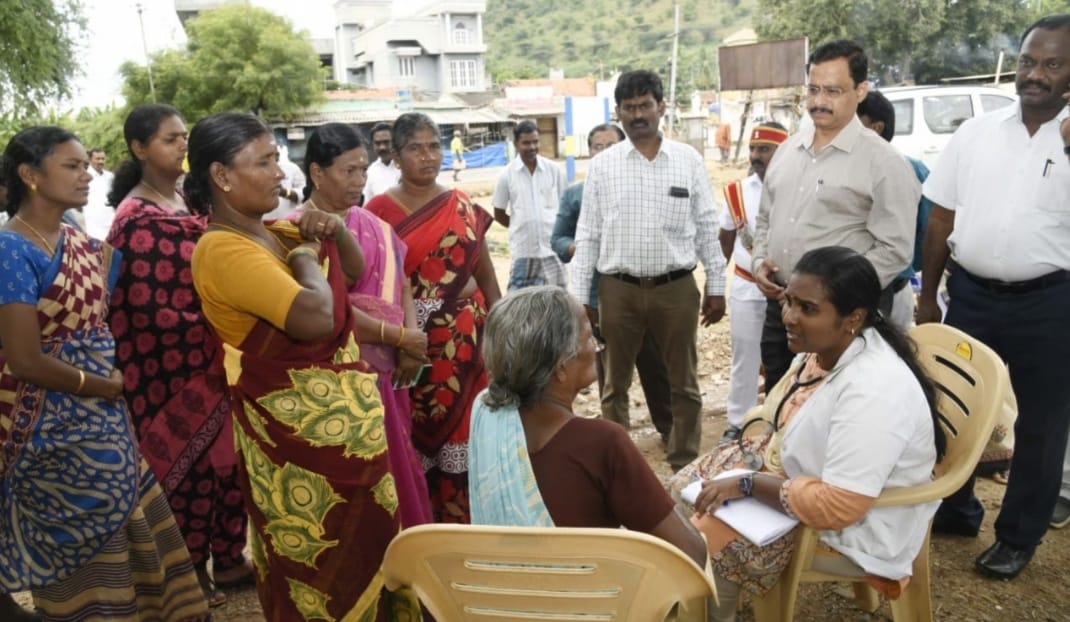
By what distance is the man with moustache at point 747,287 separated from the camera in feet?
15.3

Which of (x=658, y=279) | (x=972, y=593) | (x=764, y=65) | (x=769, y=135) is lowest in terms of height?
(x=972, y=593)

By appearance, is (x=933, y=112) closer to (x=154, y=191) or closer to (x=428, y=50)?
(x=154, y=191)

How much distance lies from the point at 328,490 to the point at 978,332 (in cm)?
262

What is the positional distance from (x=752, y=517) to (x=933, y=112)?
39.2 ft

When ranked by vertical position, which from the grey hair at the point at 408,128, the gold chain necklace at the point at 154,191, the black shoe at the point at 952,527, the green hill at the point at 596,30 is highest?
the green hill at the point at 596,30

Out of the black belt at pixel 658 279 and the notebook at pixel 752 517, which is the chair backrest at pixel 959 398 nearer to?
the notebook at pixel 752 517

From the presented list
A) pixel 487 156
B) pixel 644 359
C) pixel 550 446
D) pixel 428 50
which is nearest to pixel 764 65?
pixel 487 156

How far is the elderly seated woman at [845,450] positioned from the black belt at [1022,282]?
3.22ft

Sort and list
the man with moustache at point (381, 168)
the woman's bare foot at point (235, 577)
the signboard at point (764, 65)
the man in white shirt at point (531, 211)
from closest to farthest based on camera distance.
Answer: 1. the woman's bare foot at point (235, 577)
2. the man in white shirt at point (531, 211)
3. the man with moustache at point (381, 168)
4. the signboard at point (764, 65)

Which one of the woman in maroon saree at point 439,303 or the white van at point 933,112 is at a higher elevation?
the white van at point 933,112

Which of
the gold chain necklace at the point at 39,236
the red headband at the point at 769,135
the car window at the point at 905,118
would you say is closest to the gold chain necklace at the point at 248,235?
the gold chain necklace at the point at 39,236

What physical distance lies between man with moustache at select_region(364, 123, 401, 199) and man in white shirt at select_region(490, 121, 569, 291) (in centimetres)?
153

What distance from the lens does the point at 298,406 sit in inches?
90.7

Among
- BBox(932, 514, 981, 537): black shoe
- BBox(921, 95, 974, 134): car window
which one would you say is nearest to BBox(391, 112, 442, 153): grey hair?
BBox(932, 514, 981, 537): black shoe
